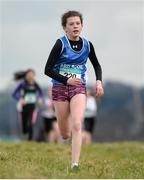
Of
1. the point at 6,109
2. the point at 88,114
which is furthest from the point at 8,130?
the point at 88,114

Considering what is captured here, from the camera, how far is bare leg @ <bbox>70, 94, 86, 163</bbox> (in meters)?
11.9

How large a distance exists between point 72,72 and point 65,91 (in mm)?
331

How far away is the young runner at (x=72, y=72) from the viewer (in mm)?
11953

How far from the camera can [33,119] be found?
23.3m

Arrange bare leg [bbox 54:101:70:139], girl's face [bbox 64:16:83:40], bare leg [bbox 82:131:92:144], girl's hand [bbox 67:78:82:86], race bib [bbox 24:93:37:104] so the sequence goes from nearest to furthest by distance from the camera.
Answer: girl's hand [bbox 67:78:82:86] → girl's face [bbox 64:16:83:40] → bare leg [bbox 54:101:70:139] → race bib [bbox 24:93:37:104] → bare leg [bbox 82:131:92:144]

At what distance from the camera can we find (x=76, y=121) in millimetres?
11945

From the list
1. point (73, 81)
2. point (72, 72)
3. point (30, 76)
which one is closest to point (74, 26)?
point (72, 72)

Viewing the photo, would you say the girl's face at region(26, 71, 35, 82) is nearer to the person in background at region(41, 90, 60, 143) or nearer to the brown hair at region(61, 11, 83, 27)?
the person in background at region(41, 90, 60, 143)

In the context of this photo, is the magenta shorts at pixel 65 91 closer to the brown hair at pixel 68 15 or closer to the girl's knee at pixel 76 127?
the girl's knee at pixel 76 127

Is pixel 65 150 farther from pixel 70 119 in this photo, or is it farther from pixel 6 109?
pixel 6 109

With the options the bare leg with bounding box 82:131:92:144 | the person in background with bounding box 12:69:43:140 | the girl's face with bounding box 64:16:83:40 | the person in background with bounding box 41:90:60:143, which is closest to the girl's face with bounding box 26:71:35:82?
the person in background with bounding box 12:69:43:140

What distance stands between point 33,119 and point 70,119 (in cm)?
1068

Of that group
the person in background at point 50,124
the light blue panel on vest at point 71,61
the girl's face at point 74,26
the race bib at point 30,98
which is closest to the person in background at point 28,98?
the race bib at point 30,98

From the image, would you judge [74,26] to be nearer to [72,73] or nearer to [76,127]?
[72,73]
